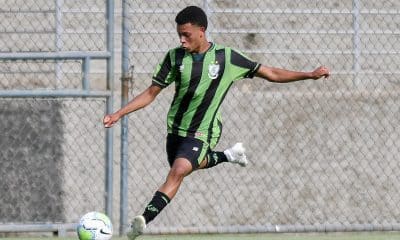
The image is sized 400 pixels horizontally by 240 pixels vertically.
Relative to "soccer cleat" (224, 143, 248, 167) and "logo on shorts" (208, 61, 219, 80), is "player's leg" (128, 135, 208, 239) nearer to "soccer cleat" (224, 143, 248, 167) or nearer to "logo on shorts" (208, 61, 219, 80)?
"logo on shorts" (208, 61, 219, 80)

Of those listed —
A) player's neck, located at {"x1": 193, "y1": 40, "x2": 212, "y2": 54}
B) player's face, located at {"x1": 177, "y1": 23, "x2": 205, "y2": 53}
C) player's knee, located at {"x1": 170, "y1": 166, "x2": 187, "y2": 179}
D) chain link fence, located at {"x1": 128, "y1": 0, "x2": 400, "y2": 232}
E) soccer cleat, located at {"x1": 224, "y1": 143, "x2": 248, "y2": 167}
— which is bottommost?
chain link fence, located at {"x1": 128, "y1": 0, "x2": 400, "y2": 232}

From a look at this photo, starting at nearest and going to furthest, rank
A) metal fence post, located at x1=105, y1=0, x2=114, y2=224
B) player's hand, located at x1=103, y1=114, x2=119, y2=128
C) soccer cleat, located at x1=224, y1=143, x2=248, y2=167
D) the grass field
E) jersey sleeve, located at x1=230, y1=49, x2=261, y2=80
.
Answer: player's hand, located at x1=103, y1=114, x2=119, y2=128 → jersey sleeve, located at x1=230, y1=49, x2=261, y2=80 → soccer cleat, located at x1=224, y1=143, x2=248, y2=167 → metal fence post, located at x1=105, y1=0, x2=114, y2=224 → the grass field

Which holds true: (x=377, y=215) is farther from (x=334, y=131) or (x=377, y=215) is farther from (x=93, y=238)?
(x=93, y=238)

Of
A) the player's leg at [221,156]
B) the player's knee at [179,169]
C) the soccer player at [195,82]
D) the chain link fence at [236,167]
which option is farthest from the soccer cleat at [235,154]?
the chain link fence at [236,167]

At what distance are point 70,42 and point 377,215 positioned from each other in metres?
4.49

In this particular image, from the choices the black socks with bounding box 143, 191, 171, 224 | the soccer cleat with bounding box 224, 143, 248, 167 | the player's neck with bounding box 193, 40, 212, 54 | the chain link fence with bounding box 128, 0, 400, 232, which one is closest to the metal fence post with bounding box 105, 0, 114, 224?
the chain link fence with bounding box 128, 0, 400, 232

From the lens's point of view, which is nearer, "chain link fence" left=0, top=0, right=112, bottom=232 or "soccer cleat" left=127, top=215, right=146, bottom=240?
"soccer cleat" left=127, top=215, right=146, bottom=240

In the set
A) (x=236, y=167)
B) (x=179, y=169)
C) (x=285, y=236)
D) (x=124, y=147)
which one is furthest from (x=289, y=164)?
(x=179, y=169)

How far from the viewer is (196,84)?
8938mm

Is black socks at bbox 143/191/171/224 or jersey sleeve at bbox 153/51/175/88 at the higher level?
jersey sleeve at bbox 153/51/175/88

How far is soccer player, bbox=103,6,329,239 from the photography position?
886 cm

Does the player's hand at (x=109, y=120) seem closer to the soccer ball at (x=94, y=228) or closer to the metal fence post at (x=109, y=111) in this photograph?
the soccer ball at (x=94, y=228)

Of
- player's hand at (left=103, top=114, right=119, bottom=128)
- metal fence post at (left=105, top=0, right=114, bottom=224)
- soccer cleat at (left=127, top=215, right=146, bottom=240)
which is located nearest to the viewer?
soccer cleat at (left=127, top=215, right=146, bottom=240)

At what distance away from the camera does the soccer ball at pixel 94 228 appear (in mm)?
8523
